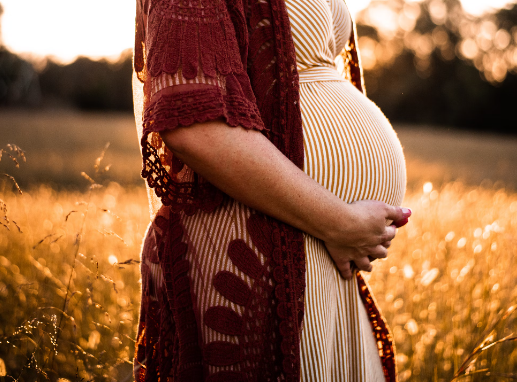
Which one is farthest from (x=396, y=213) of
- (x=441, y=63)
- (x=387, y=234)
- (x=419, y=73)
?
(x=441, y=63)

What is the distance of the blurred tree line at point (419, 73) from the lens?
1389 inches

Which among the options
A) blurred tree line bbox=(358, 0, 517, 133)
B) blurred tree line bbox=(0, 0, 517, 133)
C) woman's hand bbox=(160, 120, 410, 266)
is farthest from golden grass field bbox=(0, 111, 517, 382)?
blurred tree line bbox=(358, 0, 517, 133)

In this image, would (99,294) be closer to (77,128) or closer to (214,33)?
(214,33)

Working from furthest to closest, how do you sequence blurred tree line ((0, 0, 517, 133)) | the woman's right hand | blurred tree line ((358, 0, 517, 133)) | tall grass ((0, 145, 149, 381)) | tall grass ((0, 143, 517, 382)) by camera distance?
blurred tree line ((358, 0, 517, 133)) < blurred tree line ((0, 0, 517, 133)) < tall grass ((0, 143, 517, 382)) < tall grass ((0, 145, 149, 381)) < the woman's right hand

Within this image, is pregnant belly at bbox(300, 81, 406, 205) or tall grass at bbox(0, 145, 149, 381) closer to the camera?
pregnant belly at bbox(300, 81, 406, 205)

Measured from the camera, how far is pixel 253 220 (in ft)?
3.27

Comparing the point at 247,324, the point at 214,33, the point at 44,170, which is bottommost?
the point at 44,170

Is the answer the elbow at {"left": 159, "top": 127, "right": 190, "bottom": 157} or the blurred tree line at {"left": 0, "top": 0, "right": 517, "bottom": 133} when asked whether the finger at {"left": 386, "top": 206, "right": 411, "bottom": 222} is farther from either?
the blurred tree line at {"left": 0, "top": 0, "right": 517, "bottom": 133}

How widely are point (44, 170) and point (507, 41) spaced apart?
1713 inches

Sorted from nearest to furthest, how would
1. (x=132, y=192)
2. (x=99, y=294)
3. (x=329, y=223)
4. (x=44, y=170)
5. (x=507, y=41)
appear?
1. (x=329, y=223)
2. (x=99, y=294)
3. (x=132, y=192)
4. (x=44, y=170)
5. (x=507, y=41)

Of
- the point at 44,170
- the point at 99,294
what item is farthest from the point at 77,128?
the point at 99,294

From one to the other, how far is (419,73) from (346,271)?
4529 cm

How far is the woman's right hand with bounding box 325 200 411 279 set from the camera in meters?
1.04

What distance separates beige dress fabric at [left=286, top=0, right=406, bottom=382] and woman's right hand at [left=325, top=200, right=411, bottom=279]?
0.04m
